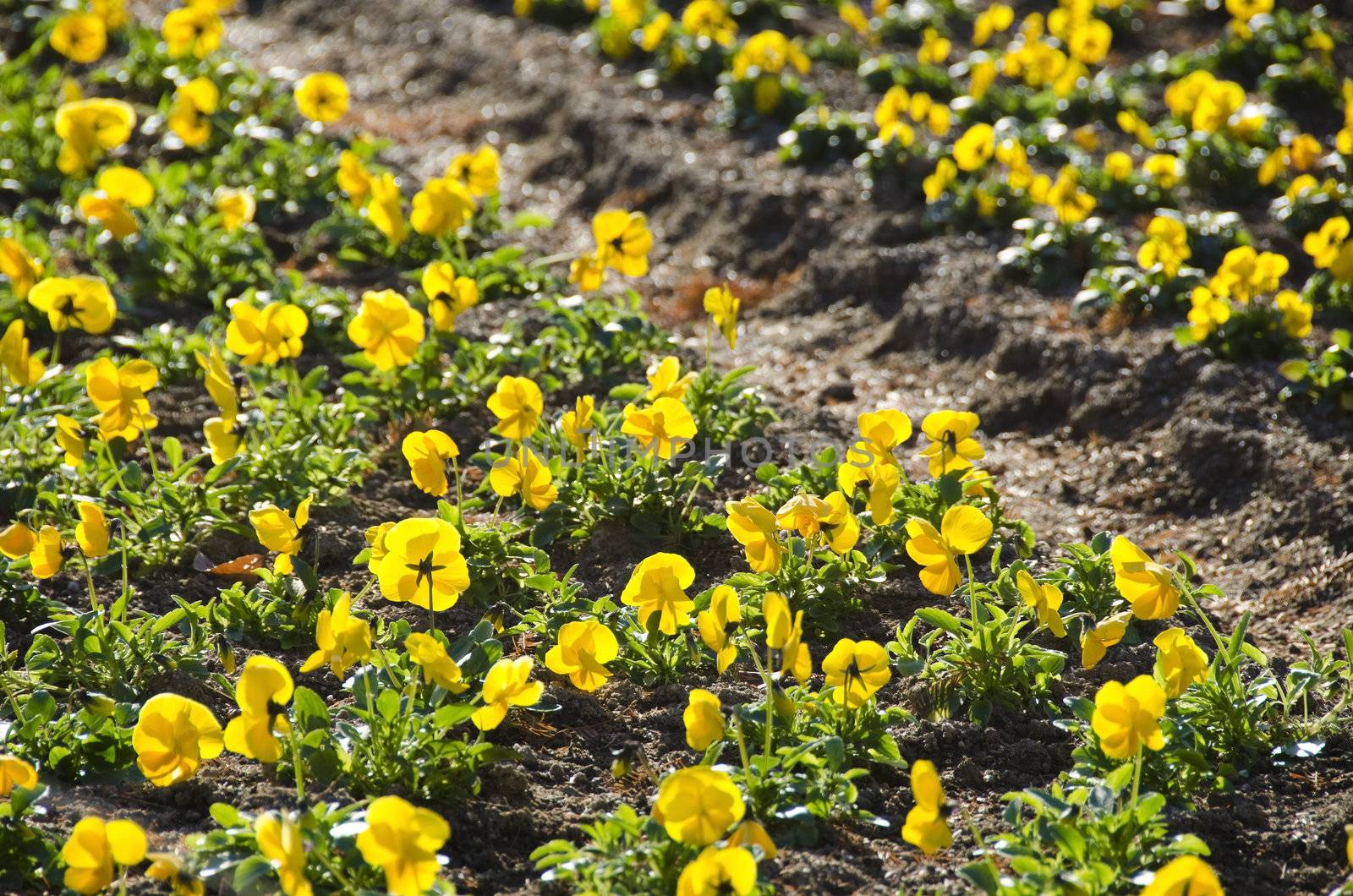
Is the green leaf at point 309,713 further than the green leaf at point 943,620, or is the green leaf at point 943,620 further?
the green leaf at point 943,620

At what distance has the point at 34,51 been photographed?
22.1ft

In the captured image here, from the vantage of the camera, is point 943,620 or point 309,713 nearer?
point 309,713

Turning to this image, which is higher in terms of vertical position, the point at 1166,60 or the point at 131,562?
the point at 1166,60

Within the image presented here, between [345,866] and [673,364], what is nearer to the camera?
[345,866]

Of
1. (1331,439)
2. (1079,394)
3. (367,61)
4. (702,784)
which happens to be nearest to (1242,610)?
(1331,439)

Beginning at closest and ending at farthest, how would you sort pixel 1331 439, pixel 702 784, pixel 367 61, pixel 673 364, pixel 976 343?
1. pixel 702 784
2. pixel 673 364
3. pixel 1331 439
4. pixel 976 343
5. pixel 367 61

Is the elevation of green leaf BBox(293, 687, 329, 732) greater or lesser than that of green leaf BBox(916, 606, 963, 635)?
lesser

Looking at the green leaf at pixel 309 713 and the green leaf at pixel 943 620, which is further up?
the green leaf at pixel 943 620

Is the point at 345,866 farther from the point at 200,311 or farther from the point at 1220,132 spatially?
the point at 1220,132

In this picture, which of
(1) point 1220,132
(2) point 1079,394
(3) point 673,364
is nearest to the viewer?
(3) point 673,364

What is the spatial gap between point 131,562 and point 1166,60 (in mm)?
5674

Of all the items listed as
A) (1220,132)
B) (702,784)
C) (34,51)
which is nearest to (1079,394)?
(1220,132)

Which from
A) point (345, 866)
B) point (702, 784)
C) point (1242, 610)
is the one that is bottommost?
point (1242, 610)

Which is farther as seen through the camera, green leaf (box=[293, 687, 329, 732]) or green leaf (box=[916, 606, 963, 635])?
green leaf (box=[916, 606, 963, 635])
